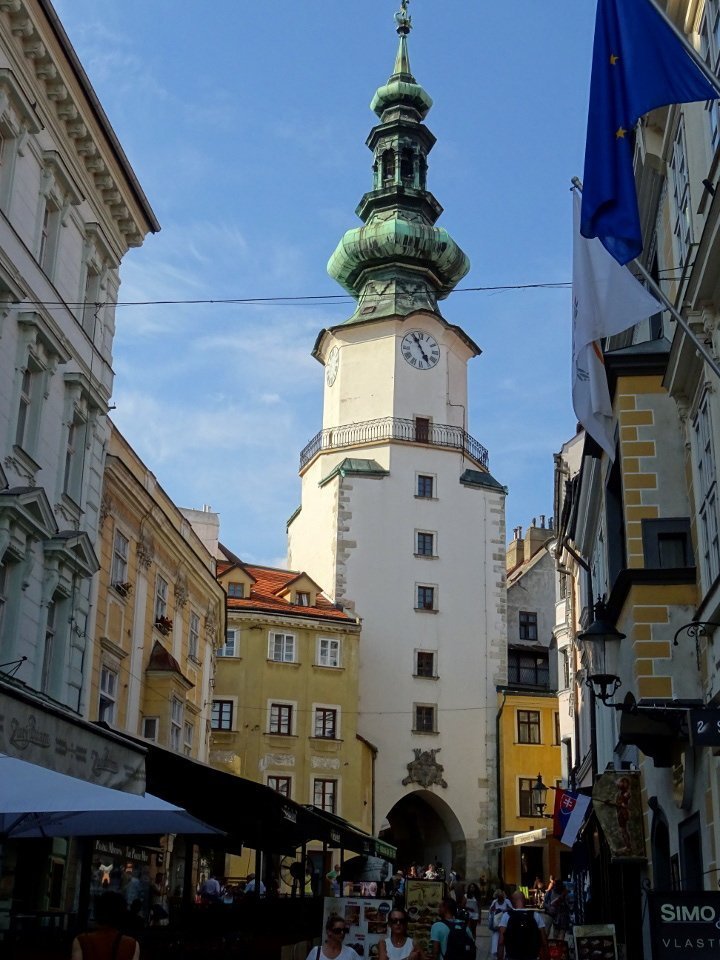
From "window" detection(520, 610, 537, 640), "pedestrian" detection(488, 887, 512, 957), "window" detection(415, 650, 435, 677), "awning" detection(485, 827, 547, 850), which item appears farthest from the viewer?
→ "window" detection(520, 610, 537, 640)

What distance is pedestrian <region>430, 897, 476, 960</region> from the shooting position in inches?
605

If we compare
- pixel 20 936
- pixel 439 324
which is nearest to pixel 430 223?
pixel 439 324

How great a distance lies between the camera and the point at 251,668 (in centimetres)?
4694

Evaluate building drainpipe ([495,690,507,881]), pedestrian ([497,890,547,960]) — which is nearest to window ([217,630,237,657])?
building drainpipe ([495,690,507,881])

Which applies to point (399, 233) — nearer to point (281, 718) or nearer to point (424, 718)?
point (424, 718)

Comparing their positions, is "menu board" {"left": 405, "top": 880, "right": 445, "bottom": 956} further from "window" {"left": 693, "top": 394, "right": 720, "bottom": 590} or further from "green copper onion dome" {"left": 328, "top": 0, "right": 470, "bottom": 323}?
"green copper onion dome" {"left": 328, "top": 0, "right": 470, "bottom": 323}

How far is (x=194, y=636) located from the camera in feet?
112

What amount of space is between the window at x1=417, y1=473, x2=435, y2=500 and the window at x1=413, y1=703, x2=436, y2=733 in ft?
Answer: 28.8

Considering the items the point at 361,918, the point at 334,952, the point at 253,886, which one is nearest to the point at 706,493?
the point at 334,952

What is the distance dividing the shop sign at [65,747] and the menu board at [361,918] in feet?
21.2

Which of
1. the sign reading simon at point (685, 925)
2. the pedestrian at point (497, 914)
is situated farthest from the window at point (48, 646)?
the sign reading simon at point (685, 925)

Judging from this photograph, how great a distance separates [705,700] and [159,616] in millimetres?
18176

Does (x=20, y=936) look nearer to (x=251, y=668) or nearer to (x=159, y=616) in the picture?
(x=159, y=616)

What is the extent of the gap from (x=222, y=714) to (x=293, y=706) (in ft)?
8.67
